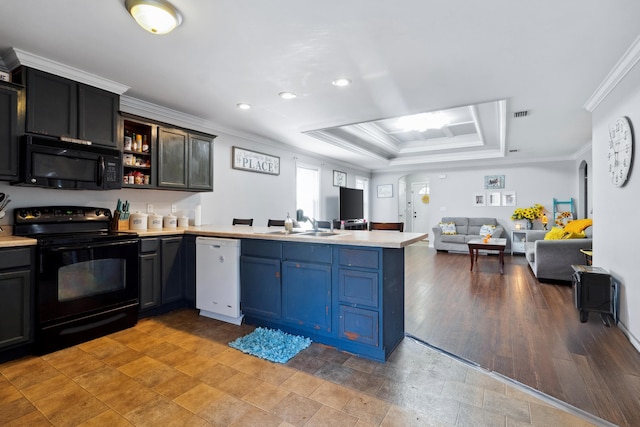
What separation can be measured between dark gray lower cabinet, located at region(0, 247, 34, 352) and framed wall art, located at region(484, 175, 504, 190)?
8.97m

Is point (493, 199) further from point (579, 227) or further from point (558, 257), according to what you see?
point (558, 257)

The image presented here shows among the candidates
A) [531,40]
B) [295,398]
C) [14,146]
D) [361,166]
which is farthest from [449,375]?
[361,166]

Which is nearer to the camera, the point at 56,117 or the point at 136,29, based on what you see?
the point at 136,29

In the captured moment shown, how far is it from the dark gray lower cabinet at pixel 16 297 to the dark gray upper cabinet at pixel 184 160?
4.82ft

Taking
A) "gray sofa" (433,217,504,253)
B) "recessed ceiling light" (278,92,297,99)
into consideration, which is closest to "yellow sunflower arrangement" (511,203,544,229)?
"gray sofa" (433,217,504,253)

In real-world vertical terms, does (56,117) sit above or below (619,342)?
above

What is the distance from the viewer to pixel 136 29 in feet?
7.10

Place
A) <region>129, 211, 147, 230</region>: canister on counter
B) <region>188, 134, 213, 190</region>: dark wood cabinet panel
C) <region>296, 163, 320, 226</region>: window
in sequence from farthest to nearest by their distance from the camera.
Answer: <region>296, 163, 320, 226</region>: window
<region>188, 134, 213, 190</region>: dark wood cabinet panel
<region>129, 211, 147, 230</region>: canister on counter

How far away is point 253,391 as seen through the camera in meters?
1.87

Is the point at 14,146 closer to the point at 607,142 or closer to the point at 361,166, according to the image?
the point at 607,142

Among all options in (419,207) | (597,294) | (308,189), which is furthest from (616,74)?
(419,207)

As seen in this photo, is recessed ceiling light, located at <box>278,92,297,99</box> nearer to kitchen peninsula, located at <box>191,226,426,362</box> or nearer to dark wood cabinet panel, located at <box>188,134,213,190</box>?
dark wood cabinet panel, located at <box>188,134,213,190</box>

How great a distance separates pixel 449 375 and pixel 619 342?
169cm

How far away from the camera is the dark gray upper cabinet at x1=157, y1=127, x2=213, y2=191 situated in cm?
353
